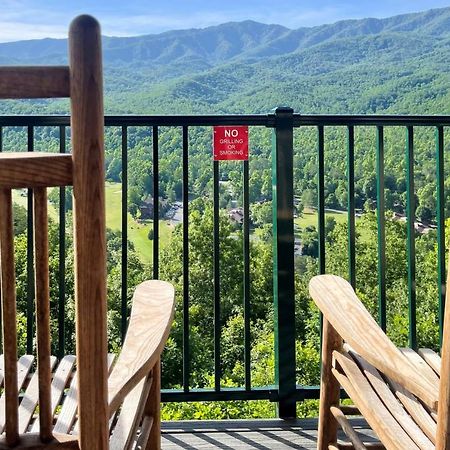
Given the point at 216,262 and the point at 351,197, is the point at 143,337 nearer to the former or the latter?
the point at 216,262

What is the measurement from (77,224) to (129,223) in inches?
67.1

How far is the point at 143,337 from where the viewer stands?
4.12 ft

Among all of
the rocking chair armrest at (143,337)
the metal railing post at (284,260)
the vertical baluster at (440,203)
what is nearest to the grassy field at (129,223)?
the rocking chair armrest at (143,337)

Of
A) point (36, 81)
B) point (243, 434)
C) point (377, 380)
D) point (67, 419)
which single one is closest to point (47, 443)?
point (67, 419)

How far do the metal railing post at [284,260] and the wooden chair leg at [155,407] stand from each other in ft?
2.95

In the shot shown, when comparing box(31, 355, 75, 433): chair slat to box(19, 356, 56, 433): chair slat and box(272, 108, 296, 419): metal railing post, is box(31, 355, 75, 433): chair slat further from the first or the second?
box(272, 108, 296, 419): metal railing post

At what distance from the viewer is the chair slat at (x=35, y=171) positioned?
0.88 metres

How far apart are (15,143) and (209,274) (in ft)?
80.8

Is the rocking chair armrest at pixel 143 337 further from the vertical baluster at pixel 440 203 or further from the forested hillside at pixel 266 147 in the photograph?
the vertical baluster at pixel 440 203

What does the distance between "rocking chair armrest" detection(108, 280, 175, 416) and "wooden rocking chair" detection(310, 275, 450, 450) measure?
0.34 meters

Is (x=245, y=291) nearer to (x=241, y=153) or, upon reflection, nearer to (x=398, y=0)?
(x=241, y=153)

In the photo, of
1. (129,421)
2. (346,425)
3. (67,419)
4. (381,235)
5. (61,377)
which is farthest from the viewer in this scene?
(381,235)

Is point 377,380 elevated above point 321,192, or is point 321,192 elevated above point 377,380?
point 321,192

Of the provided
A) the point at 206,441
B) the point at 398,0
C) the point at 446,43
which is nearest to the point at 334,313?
the point at 206,441
